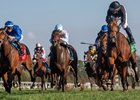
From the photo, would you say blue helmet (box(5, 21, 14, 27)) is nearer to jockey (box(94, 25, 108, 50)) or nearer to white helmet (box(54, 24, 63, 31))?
white helmet (box(54, 24, 63, 31))

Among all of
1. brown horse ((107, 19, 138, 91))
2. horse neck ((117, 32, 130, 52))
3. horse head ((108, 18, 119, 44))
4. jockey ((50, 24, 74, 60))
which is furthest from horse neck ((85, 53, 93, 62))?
→ horse head ((108, 18, 119, 44))

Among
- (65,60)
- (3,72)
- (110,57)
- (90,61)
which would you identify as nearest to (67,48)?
(65,60)

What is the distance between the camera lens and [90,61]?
117 feet

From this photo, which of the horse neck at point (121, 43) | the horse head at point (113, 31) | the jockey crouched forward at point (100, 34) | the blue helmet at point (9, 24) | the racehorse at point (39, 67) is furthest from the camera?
the racehorse at point (39, 67)

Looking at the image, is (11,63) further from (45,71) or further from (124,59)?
(45,71)

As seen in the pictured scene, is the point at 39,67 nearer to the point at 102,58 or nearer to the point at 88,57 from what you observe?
the point at 88,57

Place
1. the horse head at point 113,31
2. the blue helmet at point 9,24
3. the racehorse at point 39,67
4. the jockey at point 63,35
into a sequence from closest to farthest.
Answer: the horse head at point 113,31
the blue helmet at point 9,24
the jockey at point 63,35
the racehorse at point 39,67

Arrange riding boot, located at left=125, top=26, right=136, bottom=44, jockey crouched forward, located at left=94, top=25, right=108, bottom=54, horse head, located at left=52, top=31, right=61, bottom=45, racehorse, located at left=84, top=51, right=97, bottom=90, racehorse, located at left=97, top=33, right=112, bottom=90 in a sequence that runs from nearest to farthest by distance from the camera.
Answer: horse head, located at left=52, top=31, right=61, bottom=45 → riding boot, located at left=125, top=26, right=136, bottom=44 → racehorse, located at left=97, top=33, right=112, bottom=90 → jockey crouched forward, located at left=94, top=25, right=108, bottom=54 → racehorse, located at left=84, top=51, right=97, bottom=90

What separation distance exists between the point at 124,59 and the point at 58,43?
2974 millimetres

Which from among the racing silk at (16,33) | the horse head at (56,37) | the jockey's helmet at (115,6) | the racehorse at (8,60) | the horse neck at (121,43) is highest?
the jockey's helmet at (115,6)

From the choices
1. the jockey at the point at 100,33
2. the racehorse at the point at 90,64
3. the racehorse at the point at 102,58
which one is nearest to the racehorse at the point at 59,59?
the racehorse at the point at 102,58

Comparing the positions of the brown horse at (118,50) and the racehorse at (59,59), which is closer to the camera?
the brown horse at (118,50)

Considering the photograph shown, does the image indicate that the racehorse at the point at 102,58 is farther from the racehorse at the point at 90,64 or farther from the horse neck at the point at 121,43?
the racehorse at the point at 90,64

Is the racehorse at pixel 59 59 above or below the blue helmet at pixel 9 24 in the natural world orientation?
below
